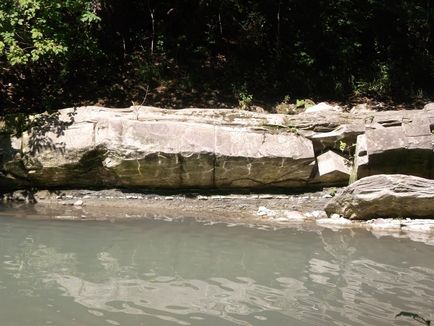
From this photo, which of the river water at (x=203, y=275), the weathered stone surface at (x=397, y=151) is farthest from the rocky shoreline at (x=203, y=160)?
the river water at (x=203, y=275)

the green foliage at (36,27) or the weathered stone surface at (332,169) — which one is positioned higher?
the green foliage at (36,27)

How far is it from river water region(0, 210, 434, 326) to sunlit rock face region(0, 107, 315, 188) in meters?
1.82

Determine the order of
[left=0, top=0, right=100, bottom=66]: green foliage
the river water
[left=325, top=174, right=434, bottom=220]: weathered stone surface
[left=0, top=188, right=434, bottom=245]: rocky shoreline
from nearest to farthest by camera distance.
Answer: the river water, [left=0, top=188, right=434, bottom=245]: rocky shoreline, [left=325, top=174, right=434, bottom=220]: weathered stone surface, [left=0, top=0, right=100, bottom=66]: green foliage

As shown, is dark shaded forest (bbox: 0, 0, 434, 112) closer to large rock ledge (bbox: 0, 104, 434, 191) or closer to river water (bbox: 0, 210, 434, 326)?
large rock ledge (bbox: 0, 104, 434, 191)

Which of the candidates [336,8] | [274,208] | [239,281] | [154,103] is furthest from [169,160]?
[336,8]

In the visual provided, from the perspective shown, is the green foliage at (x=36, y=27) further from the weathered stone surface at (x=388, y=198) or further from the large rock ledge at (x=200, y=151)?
the weathered stone surface at (x=388, y=198)

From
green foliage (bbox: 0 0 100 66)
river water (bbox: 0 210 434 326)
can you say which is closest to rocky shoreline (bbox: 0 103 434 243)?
green foliage (bbox: 0 0 100 66)

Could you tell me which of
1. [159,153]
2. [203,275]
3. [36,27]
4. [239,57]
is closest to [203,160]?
[159,153]

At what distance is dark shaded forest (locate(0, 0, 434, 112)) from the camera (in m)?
14.3

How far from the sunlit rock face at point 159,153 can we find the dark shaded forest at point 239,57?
275 cm

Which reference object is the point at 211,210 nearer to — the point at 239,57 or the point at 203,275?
the point at 203,275

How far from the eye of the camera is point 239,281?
22.2ft

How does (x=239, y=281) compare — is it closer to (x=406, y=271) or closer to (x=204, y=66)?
(x=406, y=271)

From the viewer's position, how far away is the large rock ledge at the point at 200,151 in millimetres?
10828
